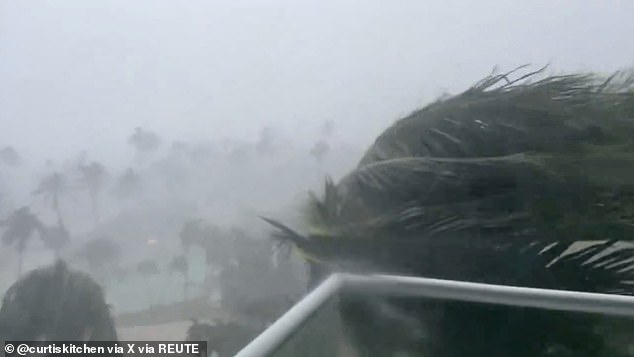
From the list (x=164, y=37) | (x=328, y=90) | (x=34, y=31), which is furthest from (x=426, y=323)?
(x=34, y=31)

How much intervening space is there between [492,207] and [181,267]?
88 cm

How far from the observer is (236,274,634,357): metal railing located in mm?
2131

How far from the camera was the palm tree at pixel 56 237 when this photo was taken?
196cm

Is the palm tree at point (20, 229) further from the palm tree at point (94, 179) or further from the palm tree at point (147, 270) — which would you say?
the palm tree at point (147, 270)

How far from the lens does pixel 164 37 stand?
218 cm

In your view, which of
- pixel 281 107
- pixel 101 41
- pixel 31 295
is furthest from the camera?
pixel 281 107

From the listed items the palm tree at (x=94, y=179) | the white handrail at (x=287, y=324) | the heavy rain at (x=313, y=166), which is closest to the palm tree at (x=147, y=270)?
the heavy rain at (x=313, y=166)

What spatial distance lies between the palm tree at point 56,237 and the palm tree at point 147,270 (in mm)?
184

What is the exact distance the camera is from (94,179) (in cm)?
207

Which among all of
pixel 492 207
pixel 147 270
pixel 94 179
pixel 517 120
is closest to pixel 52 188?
pixel 94 179

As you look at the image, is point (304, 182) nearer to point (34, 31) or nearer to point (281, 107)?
point (281, 107)

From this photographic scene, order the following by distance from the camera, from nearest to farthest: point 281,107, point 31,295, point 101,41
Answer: point 31,295, point 101,41, point 281,107

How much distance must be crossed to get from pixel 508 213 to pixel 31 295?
1.28 metres

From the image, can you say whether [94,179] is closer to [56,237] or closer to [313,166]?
[56,237]
